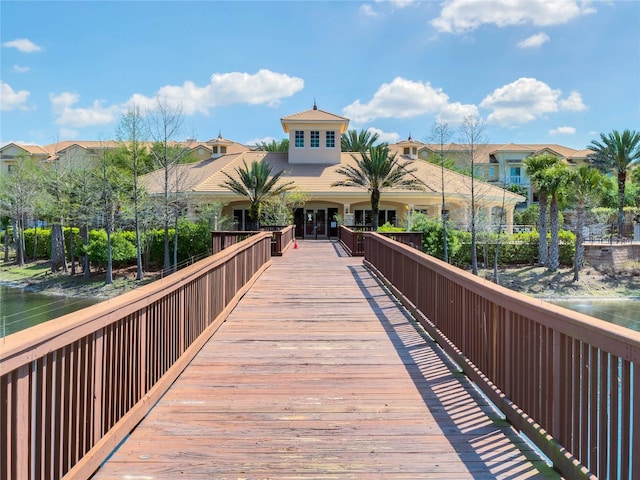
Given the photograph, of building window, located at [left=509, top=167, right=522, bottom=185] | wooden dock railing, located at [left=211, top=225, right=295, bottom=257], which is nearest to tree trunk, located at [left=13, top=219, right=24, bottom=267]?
wooden dock railing, located at [left=211, top=225, right=295, bottom=257]

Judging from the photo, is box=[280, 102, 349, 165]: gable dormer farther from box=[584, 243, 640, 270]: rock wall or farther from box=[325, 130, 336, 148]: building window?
box=[584, 243, 640, 270]: rock wall

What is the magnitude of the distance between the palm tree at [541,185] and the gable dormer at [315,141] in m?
12.7

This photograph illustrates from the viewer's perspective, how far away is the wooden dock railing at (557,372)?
2512 millimetres

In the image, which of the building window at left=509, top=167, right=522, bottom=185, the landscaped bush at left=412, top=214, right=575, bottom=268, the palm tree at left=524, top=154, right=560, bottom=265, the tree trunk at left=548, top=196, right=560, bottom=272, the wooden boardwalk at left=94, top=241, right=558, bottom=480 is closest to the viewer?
the wooden boardwalk at left=94, top=241, right=558, bottom=480

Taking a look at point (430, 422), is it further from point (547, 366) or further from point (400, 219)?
point (400, 219)

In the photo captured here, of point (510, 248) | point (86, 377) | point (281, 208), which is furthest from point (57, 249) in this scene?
point (86, 377)

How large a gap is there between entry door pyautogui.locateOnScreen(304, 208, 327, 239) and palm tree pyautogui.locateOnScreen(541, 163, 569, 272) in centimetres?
1376

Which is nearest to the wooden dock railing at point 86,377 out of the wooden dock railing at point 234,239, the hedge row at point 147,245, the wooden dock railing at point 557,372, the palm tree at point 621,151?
the wooden dock railing at point 557,372

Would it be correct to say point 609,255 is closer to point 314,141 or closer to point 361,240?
point 361,240

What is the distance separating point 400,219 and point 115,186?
18.7 meters

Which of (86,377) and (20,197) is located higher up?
(20,197)

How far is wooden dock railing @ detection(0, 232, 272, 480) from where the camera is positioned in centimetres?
229

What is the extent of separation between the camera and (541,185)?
29.1 metres

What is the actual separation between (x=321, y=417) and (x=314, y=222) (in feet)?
100
